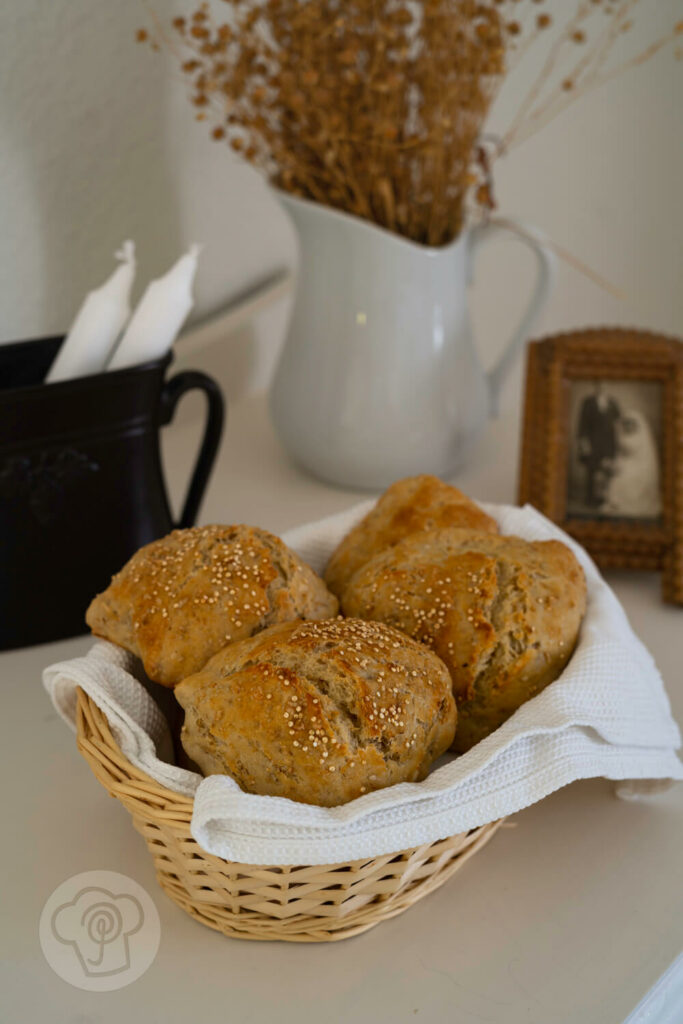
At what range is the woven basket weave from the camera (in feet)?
1.59

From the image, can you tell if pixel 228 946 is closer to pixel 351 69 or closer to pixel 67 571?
pixel 67 571

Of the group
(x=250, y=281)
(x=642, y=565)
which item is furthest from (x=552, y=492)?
(x=250, y=281)

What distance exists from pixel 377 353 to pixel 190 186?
368 millimetres

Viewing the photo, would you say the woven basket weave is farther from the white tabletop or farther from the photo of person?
the photo of person

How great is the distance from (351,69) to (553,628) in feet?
1.71

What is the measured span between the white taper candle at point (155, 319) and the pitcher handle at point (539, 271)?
316 millimetres

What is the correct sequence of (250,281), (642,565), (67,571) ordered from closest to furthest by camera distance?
(67,571), (642,565), (250,281)

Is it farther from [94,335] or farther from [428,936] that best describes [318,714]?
[94,335]

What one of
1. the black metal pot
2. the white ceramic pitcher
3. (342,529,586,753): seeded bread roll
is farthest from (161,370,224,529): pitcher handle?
(342,529,586,753): seeded bread roll

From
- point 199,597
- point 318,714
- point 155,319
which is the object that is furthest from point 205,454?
point 318,714

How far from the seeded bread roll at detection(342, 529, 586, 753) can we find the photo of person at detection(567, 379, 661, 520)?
28cm

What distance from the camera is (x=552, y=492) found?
34.9 inches

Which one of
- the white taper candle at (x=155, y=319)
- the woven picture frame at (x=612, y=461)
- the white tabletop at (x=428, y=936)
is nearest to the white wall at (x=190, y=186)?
the white taper candle at (x=155, y=319)

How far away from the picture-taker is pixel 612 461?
90 centimetres
